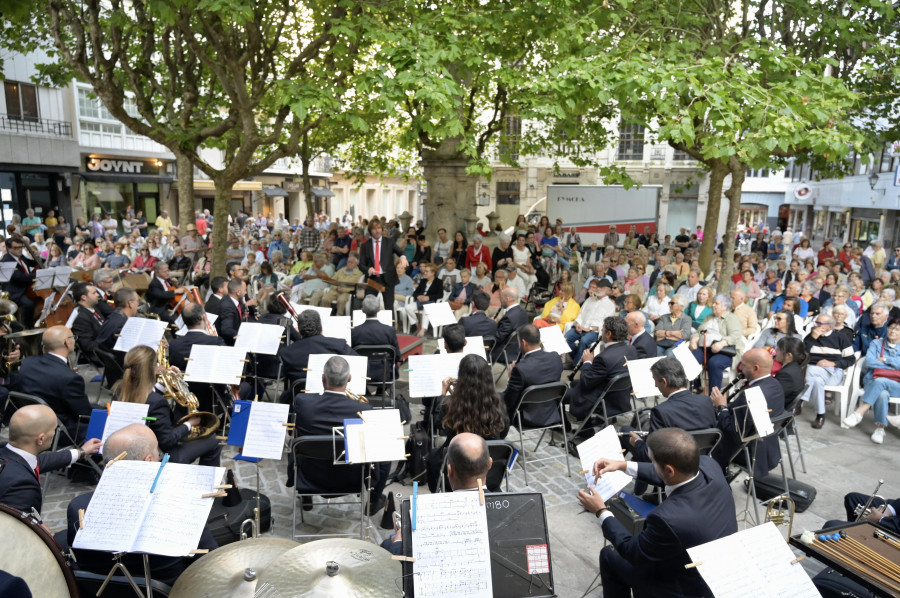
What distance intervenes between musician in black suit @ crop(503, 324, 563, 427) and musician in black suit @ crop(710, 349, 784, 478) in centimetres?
157

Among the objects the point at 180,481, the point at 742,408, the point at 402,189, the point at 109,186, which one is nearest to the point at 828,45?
the point at 742,408

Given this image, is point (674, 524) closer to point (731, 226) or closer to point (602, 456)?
point (602, 456)

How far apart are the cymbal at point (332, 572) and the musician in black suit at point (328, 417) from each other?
6.32ft

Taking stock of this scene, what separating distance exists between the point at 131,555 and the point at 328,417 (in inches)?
70.4

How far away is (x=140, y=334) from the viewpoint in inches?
259

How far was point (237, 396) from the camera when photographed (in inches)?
274

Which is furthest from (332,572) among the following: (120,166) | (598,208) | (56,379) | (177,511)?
(120,166)

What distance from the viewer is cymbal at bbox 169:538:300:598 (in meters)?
2.74

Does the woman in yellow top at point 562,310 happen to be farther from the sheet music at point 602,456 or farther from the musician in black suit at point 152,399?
the musician in black suit at point 152,399

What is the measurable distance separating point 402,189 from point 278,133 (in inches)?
1959

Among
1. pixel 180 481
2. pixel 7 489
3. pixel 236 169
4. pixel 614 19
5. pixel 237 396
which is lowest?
pixel 237 396

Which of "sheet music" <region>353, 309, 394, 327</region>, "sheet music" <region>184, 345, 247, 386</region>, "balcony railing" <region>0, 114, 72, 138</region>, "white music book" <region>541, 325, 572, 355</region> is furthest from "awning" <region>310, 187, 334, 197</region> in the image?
"sheet music" <region>184, 345, 247, 386</region>

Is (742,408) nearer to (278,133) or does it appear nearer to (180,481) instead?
(180,481)

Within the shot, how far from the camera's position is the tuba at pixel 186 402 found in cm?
525
